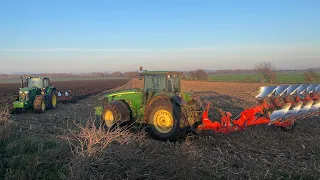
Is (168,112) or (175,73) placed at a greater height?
(175,73)

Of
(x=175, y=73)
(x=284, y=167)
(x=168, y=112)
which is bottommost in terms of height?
(x=284, y=167)

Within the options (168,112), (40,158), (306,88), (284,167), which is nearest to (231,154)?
(284,167)

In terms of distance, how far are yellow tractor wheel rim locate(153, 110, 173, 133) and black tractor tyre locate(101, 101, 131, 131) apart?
40.9 inches

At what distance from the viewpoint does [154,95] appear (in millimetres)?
8398

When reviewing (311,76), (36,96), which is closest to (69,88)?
(36,96)

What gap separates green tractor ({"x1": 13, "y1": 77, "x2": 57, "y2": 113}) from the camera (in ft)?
45.7

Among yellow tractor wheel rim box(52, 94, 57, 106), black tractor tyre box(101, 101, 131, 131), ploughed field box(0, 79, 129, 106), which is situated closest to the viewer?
black tractor tyre box(101, 101, 131, 131)

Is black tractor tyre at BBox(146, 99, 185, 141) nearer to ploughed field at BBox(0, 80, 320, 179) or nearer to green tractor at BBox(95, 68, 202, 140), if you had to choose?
green tractor at BBox(95, 68, 202, 140)

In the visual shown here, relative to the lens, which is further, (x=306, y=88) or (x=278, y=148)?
(x=306, y=88)

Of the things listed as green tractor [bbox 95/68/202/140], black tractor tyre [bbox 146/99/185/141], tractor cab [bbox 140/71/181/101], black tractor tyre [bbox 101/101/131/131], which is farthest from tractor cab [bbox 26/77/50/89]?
black tractor tyre [bbox 146/99/185/141]

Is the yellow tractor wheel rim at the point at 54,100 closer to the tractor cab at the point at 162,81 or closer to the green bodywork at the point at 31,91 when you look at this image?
the green bodywork at the point at 31,91

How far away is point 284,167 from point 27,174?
16.0ft

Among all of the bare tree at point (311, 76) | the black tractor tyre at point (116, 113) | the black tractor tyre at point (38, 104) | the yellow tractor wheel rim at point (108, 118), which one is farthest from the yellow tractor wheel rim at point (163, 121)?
the bare tree at point (311, 76)

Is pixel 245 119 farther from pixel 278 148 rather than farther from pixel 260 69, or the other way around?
pixel 260 69
